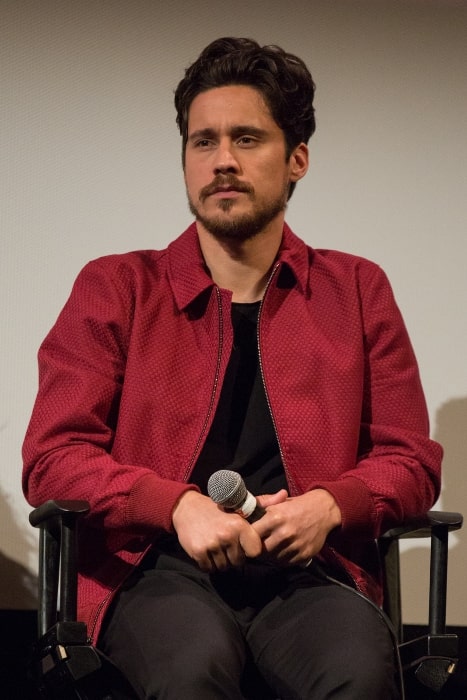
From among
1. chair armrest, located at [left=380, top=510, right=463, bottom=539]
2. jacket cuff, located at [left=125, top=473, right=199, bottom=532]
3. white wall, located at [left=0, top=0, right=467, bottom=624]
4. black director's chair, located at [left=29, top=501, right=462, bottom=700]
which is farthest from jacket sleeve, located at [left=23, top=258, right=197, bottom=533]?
white wall, located at [left=0, top=0, right=467, bottom=624]

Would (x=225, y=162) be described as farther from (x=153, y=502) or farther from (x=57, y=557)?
(x=57, y=557)

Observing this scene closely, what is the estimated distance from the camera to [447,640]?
6.05 ft

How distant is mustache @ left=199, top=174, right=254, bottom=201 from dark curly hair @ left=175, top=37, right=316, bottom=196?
211 millimetres

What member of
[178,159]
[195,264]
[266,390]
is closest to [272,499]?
[266,390]

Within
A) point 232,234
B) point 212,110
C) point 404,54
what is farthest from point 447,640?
point 404,54

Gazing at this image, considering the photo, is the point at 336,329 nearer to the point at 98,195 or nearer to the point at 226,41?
the point at 226,41

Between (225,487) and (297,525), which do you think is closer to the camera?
(225,487)

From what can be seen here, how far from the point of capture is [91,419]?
1.96 m

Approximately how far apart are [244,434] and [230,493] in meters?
0.41

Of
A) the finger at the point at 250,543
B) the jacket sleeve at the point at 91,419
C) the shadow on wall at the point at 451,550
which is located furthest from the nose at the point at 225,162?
the shadow on wall at the point at 451,550

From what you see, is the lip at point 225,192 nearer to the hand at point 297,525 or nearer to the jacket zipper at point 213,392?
the jacket zipper at point 213,392

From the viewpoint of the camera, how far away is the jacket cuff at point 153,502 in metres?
1.79

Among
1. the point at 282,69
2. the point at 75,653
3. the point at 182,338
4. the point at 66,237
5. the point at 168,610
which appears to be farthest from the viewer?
the point at 66,237

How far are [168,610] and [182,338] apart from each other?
1.98 ft
